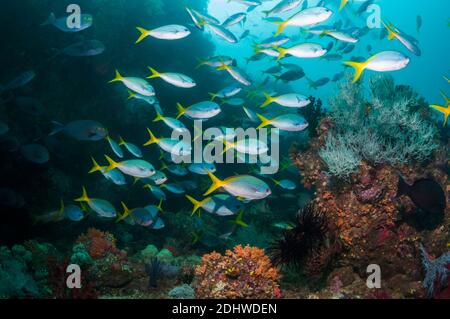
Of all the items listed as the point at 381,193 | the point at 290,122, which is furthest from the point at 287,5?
the point at 381,193

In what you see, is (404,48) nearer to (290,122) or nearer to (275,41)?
(275,41)

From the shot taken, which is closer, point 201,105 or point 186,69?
point 201,105

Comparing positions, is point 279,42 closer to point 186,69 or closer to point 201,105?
point 201,105

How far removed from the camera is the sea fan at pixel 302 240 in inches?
197

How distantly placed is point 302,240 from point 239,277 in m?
1.29

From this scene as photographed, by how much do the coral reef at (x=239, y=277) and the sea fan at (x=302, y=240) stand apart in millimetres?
431

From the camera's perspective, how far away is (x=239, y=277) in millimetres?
4469

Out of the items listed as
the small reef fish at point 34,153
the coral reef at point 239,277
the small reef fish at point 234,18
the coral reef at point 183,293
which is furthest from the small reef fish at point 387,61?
the small reef fish at point 34,153

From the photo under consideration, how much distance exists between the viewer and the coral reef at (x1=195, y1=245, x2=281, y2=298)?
432cm

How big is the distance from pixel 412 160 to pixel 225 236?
4599 millimetres

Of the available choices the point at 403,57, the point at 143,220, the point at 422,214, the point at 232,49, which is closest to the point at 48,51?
the point at 143,220

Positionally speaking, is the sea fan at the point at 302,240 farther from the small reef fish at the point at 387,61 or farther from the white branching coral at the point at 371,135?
the small reef fish at the point at 387,61
